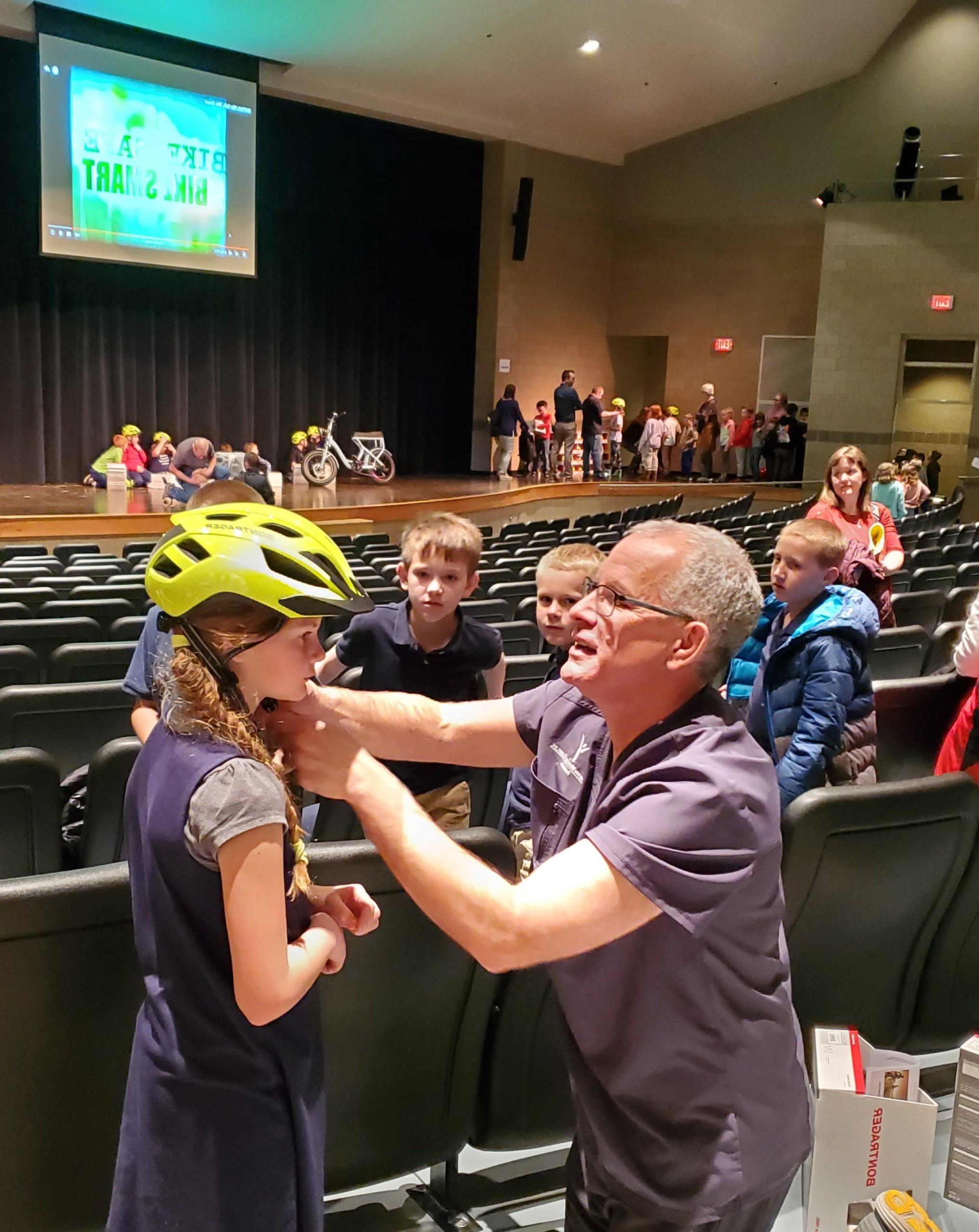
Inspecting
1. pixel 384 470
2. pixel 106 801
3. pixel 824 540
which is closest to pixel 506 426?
pixel 384 470

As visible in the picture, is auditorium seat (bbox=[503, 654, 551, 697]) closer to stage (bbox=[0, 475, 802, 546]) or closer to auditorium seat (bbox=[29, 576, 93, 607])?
auditorium seat (bbox=[29, 576, 93, 607])

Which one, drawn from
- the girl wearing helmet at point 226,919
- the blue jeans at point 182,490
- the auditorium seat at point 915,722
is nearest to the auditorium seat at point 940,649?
the auditorium seat at point 915,722

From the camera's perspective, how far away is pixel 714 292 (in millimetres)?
19062

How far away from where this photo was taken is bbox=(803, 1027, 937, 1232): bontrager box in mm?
1898

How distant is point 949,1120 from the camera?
231cm

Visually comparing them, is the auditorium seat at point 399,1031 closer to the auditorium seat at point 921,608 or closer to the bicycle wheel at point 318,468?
the auditorium seat at point 921,608

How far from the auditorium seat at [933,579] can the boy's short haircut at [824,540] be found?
3.41m

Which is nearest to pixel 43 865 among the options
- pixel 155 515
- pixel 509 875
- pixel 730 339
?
pixel 509 875

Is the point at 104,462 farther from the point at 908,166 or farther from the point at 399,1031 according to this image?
the point at 399,1031

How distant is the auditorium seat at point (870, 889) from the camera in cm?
195

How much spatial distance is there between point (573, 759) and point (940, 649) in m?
3.86

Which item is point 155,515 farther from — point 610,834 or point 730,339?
point 730,339

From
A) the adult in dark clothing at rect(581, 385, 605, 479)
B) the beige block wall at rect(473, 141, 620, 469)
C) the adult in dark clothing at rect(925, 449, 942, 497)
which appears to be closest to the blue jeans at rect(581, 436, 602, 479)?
the adult in dark clothing at rect(581, 385, 605, 479)

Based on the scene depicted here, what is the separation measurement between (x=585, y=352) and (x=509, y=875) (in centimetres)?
1865
